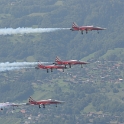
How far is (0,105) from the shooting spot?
19025cm

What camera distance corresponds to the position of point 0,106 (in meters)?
190

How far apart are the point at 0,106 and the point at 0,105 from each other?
Result: 1.06 ft
